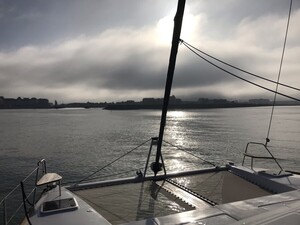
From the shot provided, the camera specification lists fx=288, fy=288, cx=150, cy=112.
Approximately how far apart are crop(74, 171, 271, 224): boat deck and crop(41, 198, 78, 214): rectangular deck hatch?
0.81m

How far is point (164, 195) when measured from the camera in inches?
391

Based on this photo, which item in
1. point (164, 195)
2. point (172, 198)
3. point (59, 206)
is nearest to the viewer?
point (59, 206)

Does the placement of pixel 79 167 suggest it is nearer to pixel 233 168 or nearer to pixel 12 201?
pixel 12 201

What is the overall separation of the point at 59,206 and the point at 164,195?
3640mm

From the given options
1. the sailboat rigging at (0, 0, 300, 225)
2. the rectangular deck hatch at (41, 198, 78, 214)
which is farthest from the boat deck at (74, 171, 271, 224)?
the rectangular deck hatch at (41, 198, 78, 214)

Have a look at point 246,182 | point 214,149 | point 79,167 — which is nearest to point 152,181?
point 246,182

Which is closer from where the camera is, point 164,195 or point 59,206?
point 59,206

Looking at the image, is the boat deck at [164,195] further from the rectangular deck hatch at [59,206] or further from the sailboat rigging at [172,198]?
the rectangular deck hatch at [59,206]

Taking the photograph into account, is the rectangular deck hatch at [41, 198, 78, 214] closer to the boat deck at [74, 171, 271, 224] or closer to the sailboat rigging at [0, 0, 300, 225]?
the sailboat rigging at [0, 0, 300, 225]

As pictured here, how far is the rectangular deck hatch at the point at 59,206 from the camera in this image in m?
7.48

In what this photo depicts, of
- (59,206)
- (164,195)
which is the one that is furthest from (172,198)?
(59,206)

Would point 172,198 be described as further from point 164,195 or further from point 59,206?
point 59,206

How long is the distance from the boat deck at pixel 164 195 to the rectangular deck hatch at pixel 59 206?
31.9 inches

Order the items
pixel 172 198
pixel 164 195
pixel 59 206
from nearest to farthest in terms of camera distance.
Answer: pixel 59 206 → pixel 172 198 → pixel 164 195
